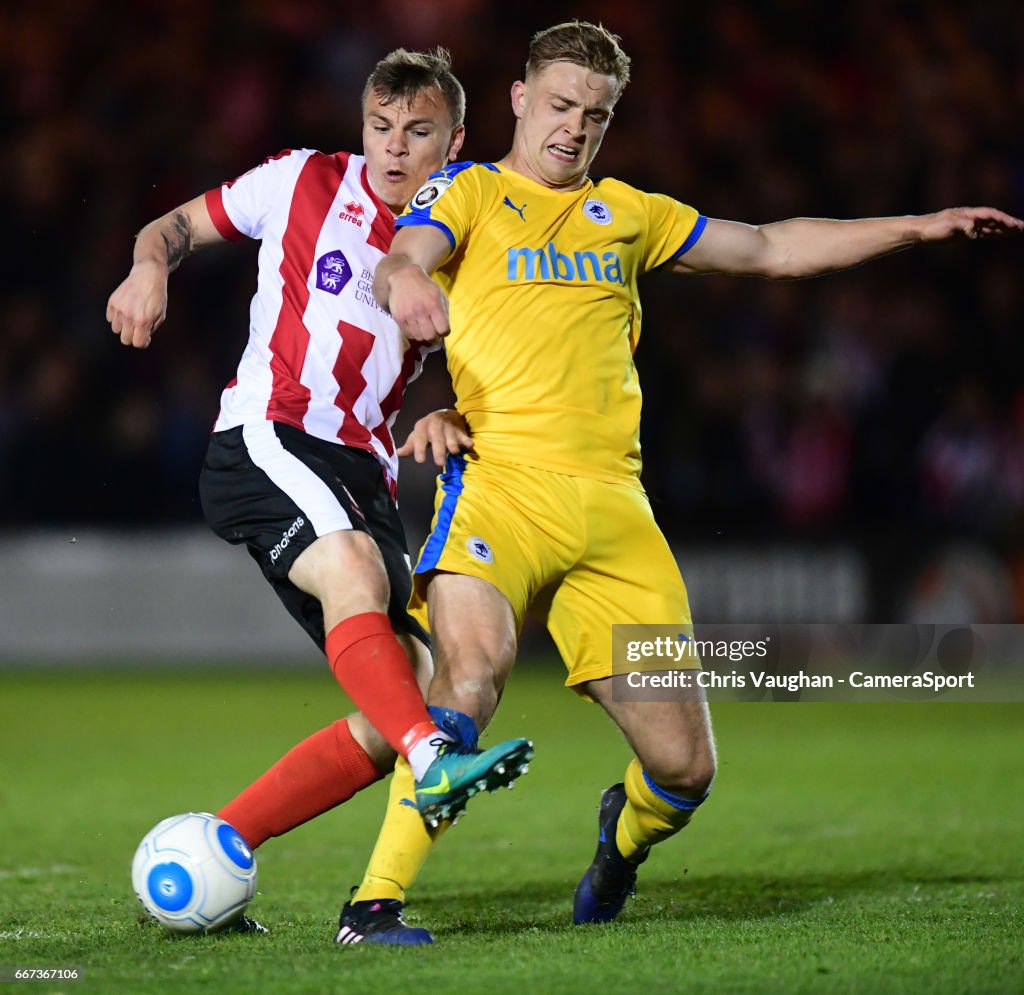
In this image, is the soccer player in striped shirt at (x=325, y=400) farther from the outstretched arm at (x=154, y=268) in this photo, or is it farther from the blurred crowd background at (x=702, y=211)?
the blurred crowd background at (x=702, y=211)

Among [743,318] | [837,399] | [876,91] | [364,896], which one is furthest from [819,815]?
[876,91]

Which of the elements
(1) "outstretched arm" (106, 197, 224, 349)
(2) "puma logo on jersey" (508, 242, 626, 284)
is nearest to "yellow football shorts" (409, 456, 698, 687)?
(2) "puma logo on jersey" (508, 242, 626, 284)

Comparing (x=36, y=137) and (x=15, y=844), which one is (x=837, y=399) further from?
(x=15, y=844)

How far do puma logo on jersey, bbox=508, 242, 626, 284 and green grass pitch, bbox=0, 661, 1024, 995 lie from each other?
1.88 m

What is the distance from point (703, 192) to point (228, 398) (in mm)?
10136

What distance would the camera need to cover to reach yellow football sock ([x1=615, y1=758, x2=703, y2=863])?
15.5ft

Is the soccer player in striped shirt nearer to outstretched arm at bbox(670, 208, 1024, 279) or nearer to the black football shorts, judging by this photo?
the black football shorts

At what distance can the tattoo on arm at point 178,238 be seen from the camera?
4.87 metres

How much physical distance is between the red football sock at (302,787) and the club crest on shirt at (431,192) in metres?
1.55

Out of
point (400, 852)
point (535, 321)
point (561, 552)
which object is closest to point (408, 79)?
point (535, 321)

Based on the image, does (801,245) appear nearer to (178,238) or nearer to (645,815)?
(645,815)

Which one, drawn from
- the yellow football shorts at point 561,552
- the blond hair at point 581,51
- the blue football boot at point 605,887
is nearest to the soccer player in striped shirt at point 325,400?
the yellow football shorts at point 561,552

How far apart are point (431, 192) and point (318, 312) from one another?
0.59 metres

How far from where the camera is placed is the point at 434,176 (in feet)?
15.1
